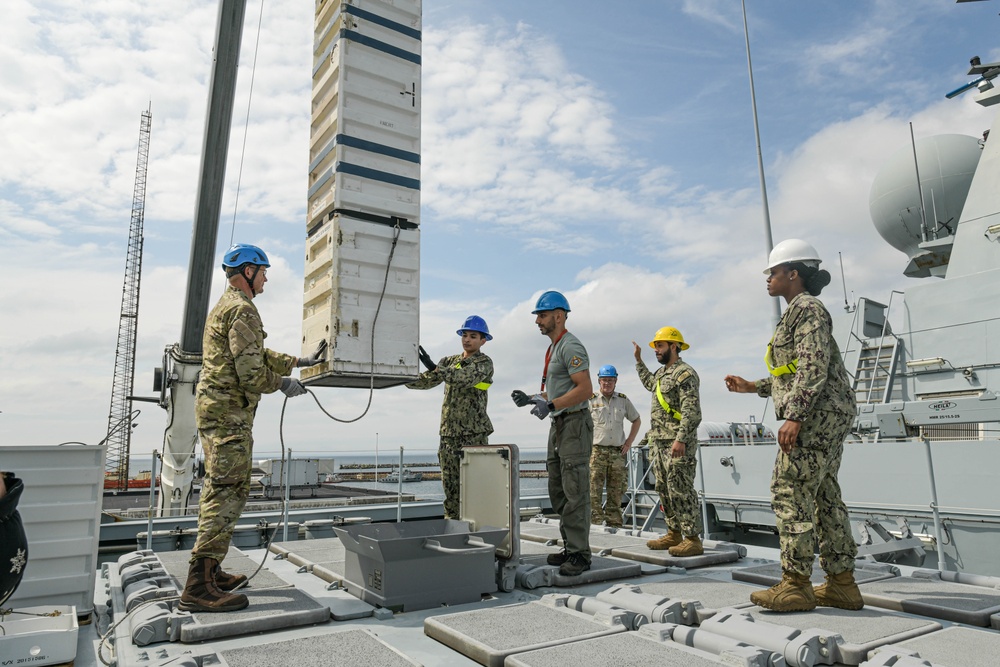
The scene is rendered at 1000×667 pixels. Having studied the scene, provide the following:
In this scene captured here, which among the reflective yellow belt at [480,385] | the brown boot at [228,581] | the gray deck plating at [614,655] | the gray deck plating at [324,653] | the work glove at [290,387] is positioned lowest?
the gray deck plating at [324,653]

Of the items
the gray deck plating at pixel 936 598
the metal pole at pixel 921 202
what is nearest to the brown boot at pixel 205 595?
the gray deck plating at pixel 936 598

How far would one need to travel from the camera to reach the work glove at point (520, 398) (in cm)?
→ 411

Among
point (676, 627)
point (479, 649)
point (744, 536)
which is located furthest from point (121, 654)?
point (744, 536)

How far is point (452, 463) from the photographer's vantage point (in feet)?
18.3

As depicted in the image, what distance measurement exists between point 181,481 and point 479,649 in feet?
25.4

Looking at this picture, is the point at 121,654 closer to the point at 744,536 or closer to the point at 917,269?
the point at 744,536

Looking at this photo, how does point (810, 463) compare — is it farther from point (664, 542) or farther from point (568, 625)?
point (664, 542)

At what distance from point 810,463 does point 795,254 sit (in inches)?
47.8

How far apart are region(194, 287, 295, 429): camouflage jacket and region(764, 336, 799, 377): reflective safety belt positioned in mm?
2959

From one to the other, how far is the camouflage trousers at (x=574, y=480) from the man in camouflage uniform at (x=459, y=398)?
4.34 ft

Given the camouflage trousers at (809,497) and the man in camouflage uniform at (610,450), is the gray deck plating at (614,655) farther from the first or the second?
the man in camouflage uniform at (610,450)

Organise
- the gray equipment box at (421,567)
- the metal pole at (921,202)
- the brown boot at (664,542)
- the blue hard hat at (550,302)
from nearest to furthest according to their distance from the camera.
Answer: the gray equipment box at (421,567), the blue hard hat at (550,302), the brown boot at (664,542), the metal pole at (921,202)

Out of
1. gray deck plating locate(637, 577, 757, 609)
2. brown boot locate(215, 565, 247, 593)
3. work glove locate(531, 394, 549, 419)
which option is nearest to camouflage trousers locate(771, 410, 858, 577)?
gray deck plating locate(637, 577, 757, 609)

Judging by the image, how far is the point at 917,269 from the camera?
13.5 m
